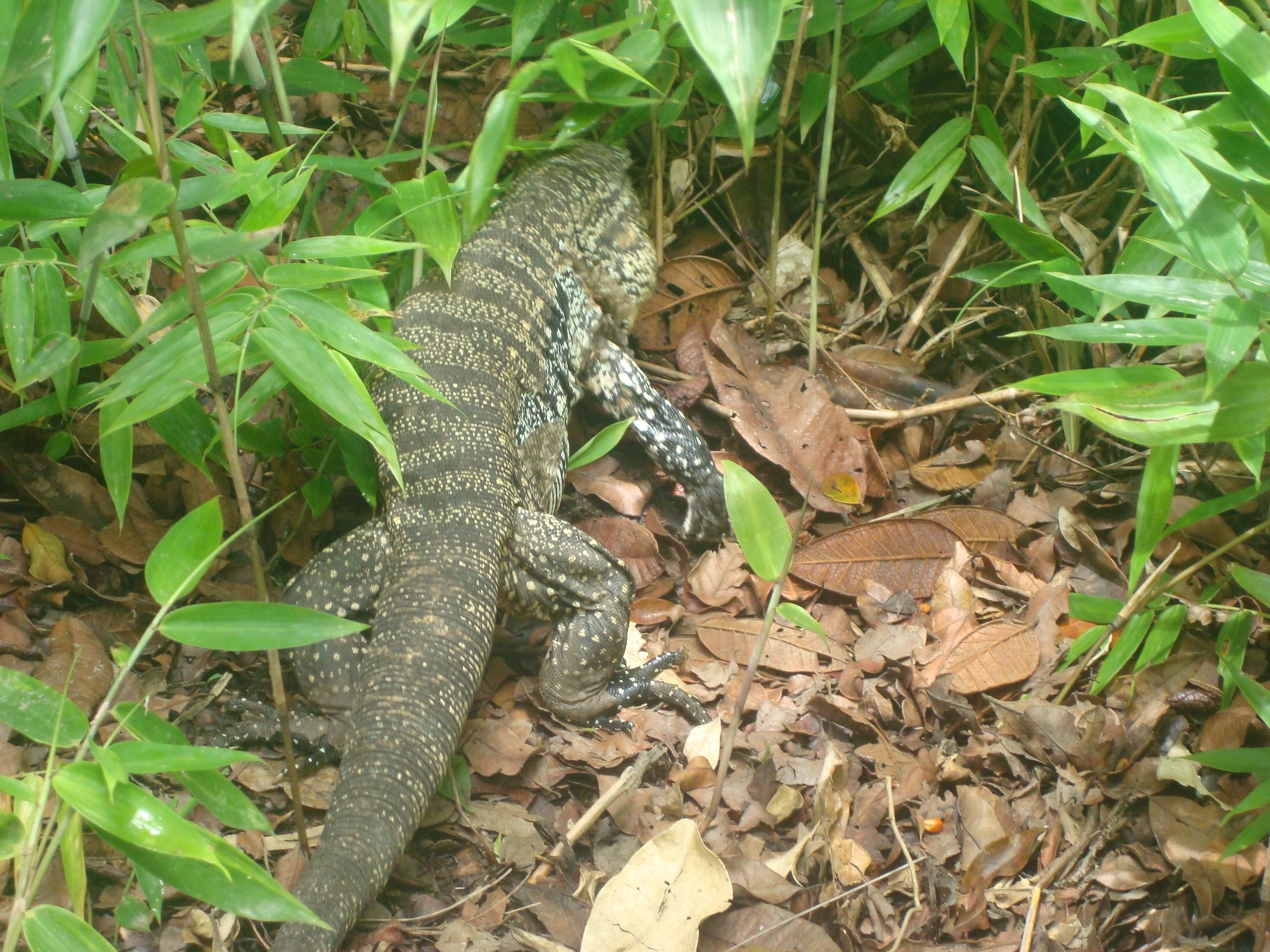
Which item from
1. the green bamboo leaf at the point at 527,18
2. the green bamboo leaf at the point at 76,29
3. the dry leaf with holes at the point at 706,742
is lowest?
the dry leaf with holes at the point at 706,742

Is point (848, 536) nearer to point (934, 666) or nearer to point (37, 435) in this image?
point (934, 666)

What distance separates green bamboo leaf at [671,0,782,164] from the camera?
4.99 feet

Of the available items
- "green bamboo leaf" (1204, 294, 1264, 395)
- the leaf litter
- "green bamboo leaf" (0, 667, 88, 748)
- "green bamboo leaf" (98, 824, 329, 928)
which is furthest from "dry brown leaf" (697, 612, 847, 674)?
"green bamboo leaf" (0, 667, 88, 748)

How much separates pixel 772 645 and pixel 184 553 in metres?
2.23

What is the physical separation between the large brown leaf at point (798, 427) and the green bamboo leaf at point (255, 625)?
2385 mm

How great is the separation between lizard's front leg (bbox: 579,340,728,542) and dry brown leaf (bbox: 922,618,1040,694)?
3.67ft

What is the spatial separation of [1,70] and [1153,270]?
3200 millimetres

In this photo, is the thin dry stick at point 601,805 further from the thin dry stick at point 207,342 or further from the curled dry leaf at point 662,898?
the thin dry stick at point 207,342

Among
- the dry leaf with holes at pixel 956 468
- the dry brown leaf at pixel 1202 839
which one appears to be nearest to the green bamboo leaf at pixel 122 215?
the dry brown leaf at pixel 1202 839

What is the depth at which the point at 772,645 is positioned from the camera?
3643mm

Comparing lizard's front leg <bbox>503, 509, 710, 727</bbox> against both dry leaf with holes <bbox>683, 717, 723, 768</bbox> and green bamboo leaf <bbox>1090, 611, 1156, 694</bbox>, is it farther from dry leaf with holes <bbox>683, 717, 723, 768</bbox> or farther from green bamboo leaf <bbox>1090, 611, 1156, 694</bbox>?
green bamboo leaf <bbox>1090, 611, 1156, 694</bbox>

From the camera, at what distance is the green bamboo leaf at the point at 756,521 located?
2.39m

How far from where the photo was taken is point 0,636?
120 inches

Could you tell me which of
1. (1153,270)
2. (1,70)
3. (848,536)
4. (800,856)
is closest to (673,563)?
(848,536)
